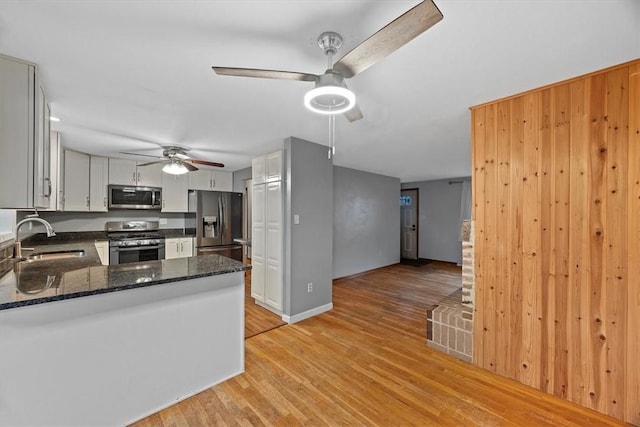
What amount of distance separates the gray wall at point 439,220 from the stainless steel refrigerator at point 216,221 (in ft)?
16.6

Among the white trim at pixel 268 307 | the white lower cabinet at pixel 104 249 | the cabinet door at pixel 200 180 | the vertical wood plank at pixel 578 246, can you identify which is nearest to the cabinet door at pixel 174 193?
the cabinet door at pixel 200 180

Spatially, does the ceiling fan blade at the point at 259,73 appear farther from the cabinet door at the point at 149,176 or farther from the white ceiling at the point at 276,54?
the cabinet door at the point at 149,176

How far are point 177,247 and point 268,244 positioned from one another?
95.2 inches

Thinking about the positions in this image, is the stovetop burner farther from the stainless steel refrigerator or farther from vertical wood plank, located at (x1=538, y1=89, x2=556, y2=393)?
vertical wood plank, located at (x1=538, y1=89, x2=556, y2=393)

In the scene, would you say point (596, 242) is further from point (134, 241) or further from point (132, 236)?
point (132, 236)

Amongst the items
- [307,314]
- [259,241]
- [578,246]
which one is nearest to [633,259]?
[578,246]

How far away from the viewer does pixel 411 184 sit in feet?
25.4

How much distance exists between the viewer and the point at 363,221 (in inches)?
236

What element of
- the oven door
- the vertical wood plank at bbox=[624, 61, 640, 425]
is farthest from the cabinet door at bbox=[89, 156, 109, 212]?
the vertical wood plank at bbox=[624, 61, 640, 425]

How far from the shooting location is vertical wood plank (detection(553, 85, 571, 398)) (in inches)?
76.9

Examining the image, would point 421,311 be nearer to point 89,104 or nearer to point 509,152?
point 509,152

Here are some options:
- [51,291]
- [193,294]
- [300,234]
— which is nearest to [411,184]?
[300,234]

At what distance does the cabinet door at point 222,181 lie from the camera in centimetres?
571

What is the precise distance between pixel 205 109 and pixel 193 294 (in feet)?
5.54
